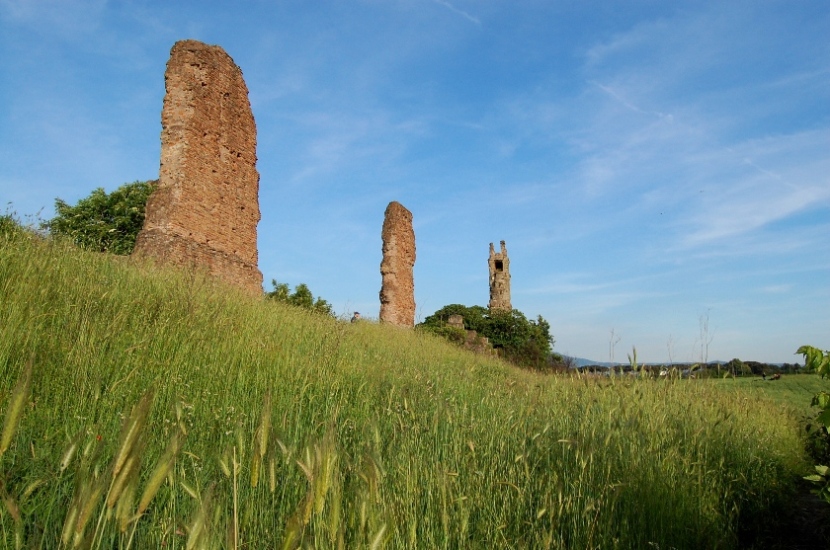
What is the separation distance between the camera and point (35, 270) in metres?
5.34

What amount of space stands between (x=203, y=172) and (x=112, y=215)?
4646 mm

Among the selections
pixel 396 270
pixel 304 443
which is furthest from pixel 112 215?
pixel 304 443

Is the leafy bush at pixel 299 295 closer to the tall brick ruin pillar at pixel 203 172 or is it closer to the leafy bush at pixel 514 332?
the tall brick ruin pillar at pixel 203 172

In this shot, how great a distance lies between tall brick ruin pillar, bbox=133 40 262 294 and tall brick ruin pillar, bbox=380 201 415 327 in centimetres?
754

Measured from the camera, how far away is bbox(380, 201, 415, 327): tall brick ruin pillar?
21.1 meters

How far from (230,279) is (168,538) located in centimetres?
1167

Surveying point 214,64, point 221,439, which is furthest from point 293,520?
point 214,64

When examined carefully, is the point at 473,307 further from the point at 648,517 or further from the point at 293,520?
the point at 293,520

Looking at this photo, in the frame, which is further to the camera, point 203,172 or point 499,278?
point 499,278

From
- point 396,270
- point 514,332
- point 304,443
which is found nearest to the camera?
point 304,443

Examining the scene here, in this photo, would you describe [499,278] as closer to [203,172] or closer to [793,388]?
[793,388]

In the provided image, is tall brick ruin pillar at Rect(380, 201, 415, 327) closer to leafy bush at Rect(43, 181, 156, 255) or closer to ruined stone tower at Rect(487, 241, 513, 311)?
leafy bush at Rect(43, 181, 156, 255)

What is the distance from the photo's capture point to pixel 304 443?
293 centimetres

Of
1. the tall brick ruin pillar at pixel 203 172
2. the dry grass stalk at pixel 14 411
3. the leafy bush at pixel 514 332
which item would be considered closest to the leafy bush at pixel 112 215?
the tall brick ruin pillar at pixel 203 172
